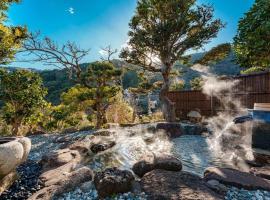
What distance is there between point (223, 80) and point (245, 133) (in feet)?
20.0

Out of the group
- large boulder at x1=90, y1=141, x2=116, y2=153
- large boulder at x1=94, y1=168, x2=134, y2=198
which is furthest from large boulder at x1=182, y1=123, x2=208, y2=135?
large boulder at x1=94, y1=168, x2=134, y2=198

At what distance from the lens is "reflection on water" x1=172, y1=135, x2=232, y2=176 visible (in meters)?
5.10

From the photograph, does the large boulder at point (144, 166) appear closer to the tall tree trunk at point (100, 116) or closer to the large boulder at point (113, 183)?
the large boulder at point (113, 183)

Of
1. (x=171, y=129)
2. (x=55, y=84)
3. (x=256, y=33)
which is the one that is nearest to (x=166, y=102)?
(x=171, y=129)

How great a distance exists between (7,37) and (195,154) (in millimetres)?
6011

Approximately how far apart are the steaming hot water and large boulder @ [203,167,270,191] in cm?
98

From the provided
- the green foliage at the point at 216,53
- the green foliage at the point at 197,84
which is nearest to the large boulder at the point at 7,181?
the green foliage at the point at 216,53

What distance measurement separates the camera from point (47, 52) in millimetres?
15812

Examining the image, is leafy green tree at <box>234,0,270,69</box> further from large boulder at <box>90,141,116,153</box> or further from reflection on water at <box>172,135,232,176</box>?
large boulder at <box>90,141,116,153</box>

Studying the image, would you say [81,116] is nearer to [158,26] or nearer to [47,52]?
[47,52]

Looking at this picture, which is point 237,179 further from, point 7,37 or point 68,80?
point 68,80

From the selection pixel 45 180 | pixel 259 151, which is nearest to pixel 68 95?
pixel 45 180

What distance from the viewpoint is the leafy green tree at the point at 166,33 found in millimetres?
11969

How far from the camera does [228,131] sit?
6.75 m
